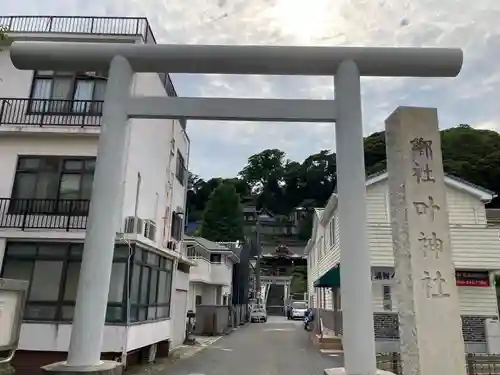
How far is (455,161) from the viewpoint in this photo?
105 ft

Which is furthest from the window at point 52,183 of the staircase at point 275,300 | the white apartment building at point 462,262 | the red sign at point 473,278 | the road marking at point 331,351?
the staircase at point 275,300

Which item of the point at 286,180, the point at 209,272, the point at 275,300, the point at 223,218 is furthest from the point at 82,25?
the point at 286,180

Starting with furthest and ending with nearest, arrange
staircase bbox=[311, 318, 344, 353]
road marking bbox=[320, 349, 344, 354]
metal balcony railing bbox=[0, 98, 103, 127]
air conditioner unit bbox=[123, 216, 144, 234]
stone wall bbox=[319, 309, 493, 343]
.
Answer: staircase bbox=[311, 318, 344, 353] < road marking bbox=[320, 349, 344, 354] < stone wall bbox=[319, 309, 493, 343] < metal balcony railing bbox=[0, 98, 103, 127] < air conditioner unit bbox=[123, 216, 144, 234]

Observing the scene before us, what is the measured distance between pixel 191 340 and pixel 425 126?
13.9 metres

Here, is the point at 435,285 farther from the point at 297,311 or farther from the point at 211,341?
the point at 297,311

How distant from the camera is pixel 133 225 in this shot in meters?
10.2

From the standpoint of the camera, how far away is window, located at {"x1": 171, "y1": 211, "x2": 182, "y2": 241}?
561 inches

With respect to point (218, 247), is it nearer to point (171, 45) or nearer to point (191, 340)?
point (191, 340)

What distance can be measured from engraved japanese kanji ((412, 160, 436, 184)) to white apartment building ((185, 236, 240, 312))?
56.5 feet

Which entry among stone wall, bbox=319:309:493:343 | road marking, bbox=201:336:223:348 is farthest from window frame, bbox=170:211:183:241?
stone wall, bbox=319:309:493:343

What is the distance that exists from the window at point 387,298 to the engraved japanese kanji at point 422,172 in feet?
30.7

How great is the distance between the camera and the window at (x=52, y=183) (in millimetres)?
10133

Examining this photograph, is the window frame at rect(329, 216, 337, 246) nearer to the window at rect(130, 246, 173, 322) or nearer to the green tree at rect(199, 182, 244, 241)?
the window at rect(130, 246, 173, 322)

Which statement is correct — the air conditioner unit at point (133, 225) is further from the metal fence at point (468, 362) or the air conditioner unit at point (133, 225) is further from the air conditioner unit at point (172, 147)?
the metal fence at point (468, 362)
